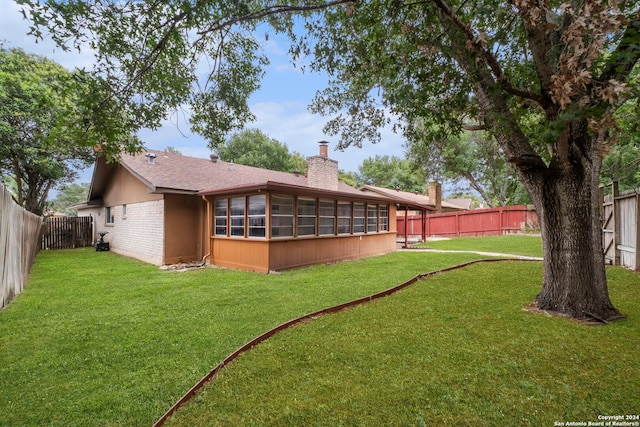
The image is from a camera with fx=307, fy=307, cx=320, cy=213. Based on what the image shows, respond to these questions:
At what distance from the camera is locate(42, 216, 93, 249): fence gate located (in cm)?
1547

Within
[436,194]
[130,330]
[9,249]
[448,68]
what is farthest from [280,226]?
[436,194]

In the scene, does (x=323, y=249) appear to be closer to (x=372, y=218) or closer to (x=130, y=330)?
(x=372, y=218)

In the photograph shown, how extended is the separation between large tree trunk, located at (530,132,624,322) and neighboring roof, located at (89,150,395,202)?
18.8 ft

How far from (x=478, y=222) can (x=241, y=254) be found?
16.8m

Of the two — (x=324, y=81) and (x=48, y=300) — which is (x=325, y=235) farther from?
(x=48, y=300)

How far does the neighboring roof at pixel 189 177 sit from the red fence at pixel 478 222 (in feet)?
34.1

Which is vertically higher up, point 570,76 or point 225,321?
point 570,76

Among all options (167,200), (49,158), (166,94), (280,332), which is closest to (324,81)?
(166,94)

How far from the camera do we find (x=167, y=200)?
33.6 feet

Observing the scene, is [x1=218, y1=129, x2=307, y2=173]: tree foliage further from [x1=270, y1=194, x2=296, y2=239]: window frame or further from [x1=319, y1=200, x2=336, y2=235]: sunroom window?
[x1=270, y1=194, x2=296, y2=239]: window frame

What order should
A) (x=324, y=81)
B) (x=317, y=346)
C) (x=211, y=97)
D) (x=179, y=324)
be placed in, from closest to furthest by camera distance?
1. (x=317, y=346)
2. (x=179, y=324)
3. (x=211, y=97)
4. (x=324, y=81)

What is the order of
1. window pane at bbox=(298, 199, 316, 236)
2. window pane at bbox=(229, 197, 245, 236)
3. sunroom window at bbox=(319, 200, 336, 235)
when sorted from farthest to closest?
sunroom window at bbox=(319, 200, 336, 235), window pane at bbox=(298, 199, 316, 236), window pane at bbox=(229, 197, 245, 236)

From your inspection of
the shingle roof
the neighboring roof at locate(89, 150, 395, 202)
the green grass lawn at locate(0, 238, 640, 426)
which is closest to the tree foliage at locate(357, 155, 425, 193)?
the neighboring roof at locate(89, 150, 395, 202)

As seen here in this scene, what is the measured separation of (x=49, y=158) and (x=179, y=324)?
56.4 ft
